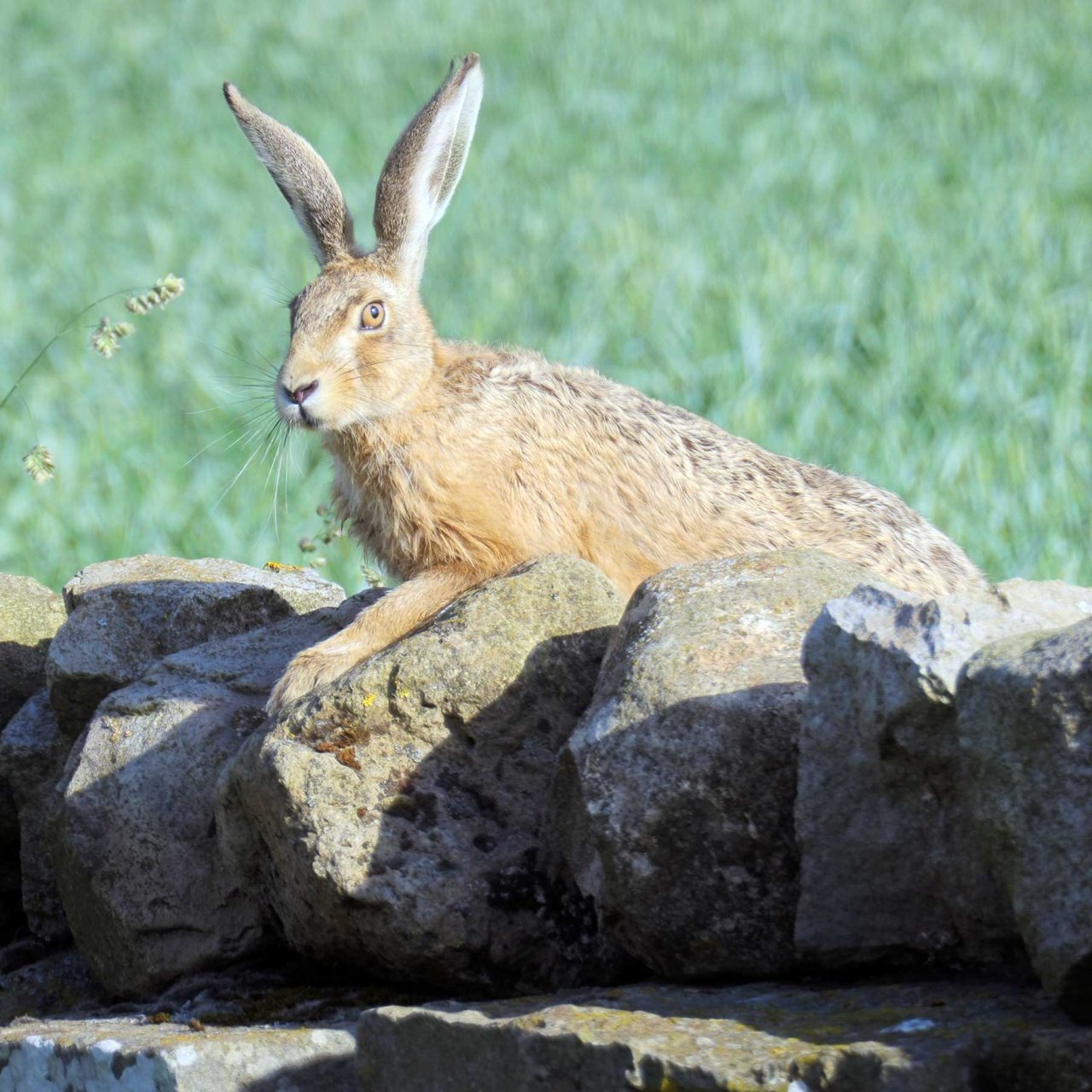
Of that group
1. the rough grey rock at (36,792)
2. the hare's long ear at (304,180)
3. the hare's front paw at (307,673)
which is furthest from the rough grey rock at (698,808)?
the hare's long ear at (304,180)

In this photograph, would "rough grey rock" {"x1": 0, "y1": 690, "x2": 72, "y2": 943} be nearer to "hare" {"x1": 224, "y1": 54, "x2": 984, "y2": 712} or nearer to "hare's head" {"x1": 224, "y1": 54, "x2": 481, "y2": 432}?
"hare" {"x1": 224, "y1": 54, "x2": 984, "y2": 712}

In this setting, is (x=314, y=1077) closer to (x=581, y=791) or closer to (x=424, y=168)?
(x=581, y=791)

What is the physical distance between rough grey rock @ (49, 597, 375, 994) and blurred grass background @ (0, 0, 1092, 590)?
2108 millimetres

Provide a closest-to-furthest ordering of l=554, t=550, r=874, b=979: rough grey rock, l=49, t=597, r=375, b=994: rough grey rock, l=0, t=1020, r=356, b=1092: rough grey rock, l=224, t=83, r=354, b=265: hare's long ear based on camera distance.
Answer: l=0, t=1020, r=356, b=1092: rough grey rock
l=554, t=550, r=874, b=979: rough grey rock
l=49, t=597, r=375, b=994: rough grey rock
l=224, t=83, r=354, b=265: hare's long ear

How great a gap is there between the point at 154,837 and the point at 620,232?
9.78 metres

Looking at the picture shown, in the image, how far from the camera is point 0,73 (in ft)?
69.5

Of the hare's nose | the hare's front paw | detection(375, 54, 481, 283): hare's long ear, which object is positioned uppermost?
detection(375, 54, 481, 283): hare's long ear

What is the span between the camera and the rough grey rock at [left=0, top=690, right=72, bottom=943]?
17.5 ft

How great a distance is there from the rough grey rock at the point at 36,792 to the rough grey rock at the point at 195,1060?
1.47 meters

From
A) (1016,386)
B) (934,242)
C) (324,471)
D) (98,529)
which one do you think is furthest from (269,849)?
(934,242)

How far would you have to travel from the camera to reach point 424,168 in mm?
5434

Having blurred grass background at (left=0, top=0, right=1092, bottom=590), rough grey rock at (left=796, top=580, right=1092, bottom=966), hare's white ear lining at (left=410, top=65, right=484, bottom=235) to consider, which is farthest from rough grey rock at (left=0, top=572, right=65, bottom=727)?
rough grey rock at (left=796, top=580, right=1092, bottom=966)

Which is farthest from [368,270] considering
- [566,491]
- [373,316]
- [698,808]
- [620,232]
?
[620,232]

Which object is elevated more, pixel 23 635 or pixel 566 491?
pixel 566 491
